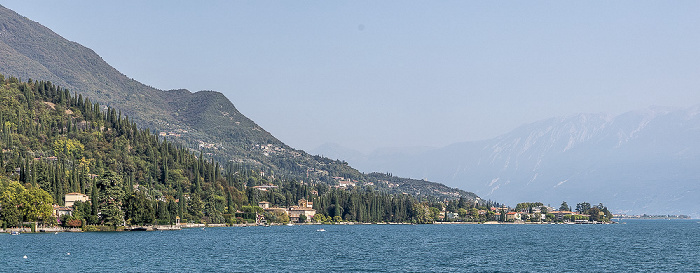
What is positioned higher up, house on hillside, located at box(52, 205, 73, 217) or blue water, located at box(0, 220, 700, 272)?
house on hillside, located at box(52, 205, 73, 217)

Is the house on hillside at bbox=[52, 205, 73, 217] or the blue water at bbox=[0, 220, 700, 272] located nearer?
the blue water at bbox=[0, 220, 700, 272]

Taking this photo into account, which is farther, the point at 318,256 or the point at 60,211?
the point at 60,211

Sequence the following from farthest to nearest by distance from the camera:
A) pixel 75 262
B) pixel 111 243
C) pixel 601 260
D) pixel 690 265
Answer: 1. pixel 111 243
2. pixel 601 260
3. pixel 690 265
4. pixel 75 262

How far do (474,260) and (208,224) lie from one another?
10589cm

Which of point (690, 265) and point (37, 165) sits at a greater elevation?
point (37, 165)

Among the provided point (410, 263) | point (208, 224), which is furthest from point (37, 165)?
point (410, 263)

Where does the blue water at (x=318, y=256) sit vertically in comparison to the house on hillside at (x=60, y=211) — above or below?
below

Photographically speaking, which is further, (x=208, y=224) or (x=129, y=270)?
(x=208, y=224)

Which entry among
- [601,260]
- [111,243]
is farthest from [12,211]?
[601,260]

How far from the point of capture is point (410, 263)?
87.6 meters

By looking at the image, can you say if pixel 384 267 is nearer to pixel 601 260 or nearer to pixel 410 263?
pixel 410 263

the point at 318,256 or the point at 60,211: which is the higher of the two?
the point at 60,211

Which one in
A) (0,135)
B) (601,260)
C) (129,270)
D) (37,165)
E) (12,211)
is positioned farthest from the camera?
(0,135)

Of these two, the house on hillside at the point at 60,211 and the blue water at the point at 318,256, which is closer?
the blue water at the point at 318,256
